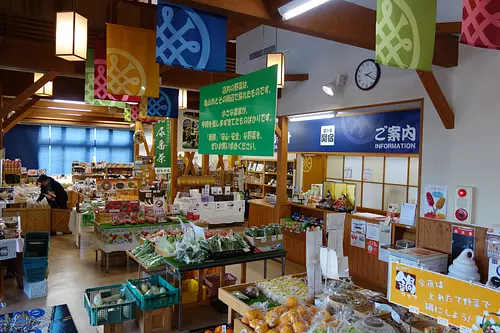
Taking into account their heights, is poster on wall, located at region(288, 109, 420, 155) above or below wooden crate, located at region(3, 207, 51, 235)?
above

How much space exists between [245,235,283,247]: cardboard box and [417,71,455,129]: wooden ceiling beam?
2.75m

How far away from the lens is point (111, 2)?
5254 millimetres

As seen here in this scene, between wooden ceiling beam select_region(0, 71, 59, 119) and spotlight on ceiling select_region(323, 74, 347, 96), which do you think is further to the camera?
wooden ceiling beam select_region(0, 71, 59, 119)

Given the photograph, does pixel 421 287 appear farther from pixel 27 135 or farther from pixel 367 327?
pixel 27 135

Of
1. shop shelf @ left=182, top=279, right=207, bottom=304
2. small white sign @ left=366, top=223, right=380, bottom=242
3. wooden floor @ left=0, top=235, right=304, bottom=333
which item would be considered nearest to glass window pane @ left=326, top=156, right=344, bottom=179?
wooden floor @ left=0, top=235, right=304, bottom=333

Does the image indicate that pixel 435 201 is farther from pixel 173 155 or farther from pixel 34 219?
pixel 34 219

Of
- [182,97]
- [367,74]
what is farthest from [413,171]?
[182,97]

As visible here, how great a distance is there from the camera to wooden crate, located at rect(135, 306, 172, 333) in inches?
177

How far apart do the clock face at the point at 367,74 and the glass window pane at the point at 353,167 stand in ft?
11.8

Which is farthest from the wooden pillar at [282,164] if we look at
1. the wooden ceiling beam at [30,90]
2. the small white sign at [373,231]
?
the wooden ceiling beam at [30,90]

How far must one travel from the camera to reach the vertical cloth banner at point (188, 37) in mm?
3627

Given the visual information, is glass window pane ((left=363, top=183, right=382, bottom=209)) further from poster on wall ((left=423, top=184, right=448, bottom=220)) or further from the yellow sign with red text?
the yellow sign with red text

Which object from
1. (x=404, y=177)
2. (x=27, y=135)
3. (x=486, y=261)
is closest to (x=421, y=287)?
(x=486, y=261)

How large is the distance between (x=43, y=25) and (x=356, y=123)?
6.10 m
